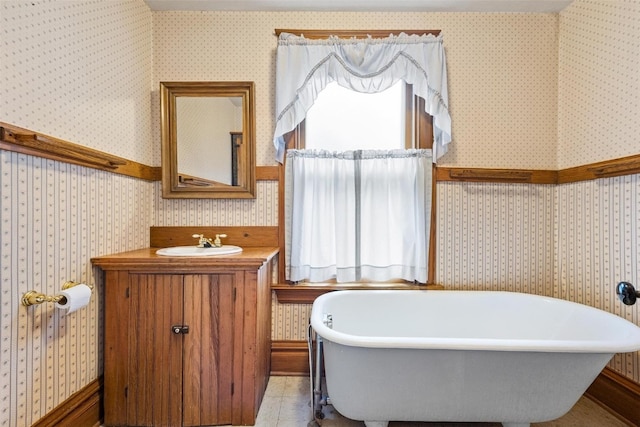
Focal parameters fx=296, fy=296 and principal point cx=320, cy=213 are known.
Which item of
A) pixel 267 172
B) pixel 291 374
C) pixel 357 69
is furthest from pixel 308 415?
pixel 357 69

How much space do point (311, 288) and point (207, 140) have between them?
45.8 inches

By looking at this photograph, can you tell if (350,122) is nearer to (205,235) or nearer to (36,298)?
(205,235)

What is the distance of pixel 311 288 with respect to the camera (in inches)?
74.3

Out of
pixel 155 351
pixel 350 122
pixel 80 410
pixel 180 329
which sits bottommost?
pixel 80 410

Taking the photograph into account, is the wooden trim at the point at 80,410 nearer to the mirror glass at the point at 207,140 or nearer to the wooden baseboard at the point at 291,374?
the wooden baseboard at the point at 291,374

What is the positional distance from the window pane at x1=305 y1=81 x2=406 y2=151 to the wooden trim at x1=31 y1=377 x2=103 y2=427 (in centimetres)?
172

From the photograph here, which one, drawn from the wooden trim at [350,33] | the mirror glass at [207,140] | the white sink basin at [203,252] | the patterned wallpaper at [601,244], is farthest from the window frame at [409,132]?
the patterned wallpaper at [601,244]

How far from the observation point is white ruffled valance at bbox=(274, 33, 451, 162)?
184 centimetres

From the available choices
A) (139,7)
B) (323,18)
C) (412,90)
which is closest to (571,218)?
(412,90)

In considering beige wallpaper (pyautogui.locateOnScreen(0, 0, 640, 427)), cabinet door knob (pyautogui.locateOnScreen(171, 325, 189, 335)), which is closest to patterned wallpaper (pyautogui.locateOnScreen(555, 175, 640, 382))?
beige wallpaper (pyautogui.locateOnScreen(0, 0, 640, 427))

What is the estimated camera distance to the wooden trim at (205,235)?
1.92m

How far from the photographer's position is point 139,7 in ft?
5.88

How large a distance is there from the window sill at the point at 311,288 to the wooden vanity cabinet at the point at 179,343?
0.52 metres

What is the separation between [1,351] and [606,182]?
2.81m
